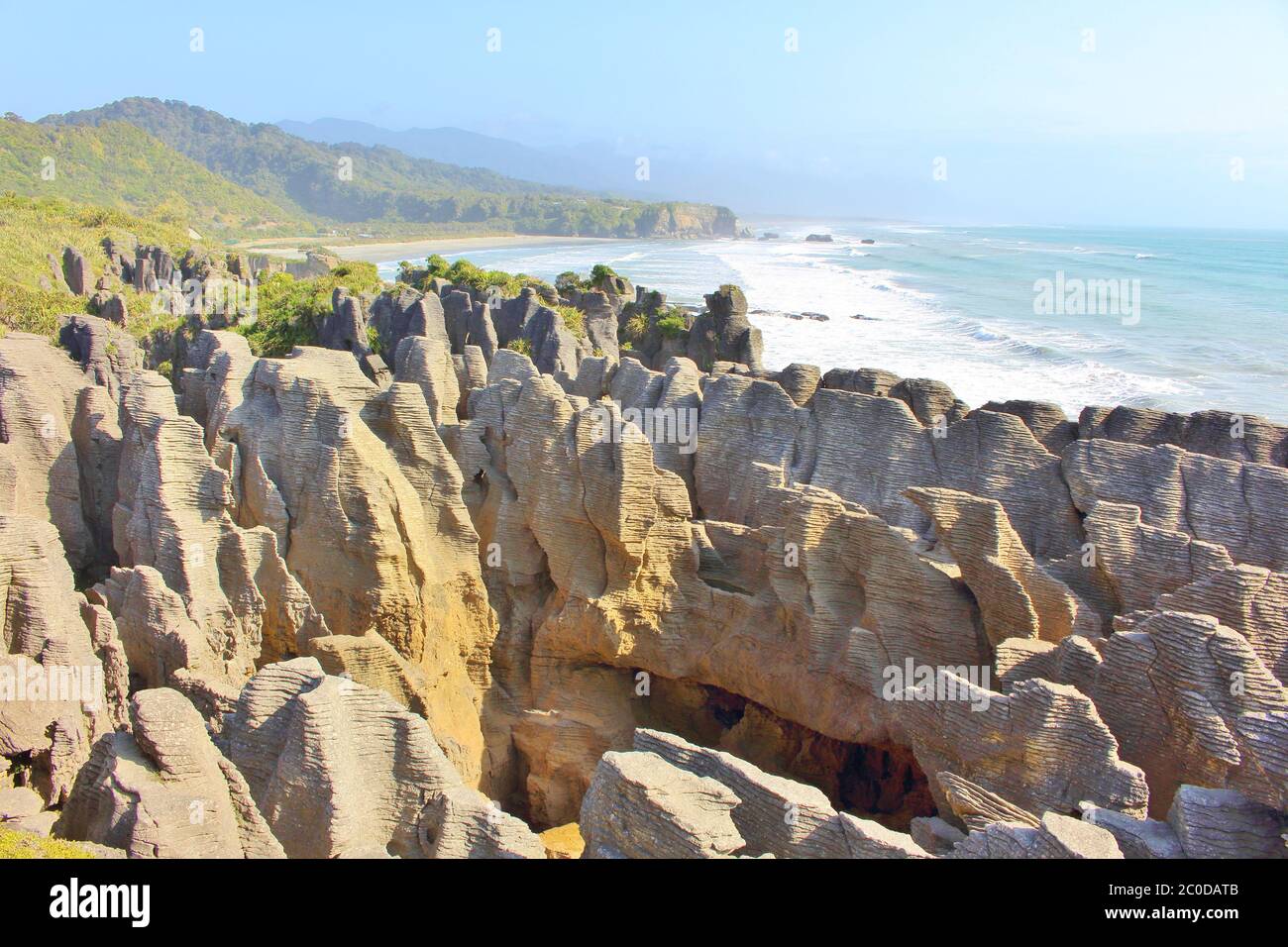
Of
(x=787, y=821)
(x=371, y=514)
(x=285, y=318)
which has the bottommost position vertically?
(x=787, y=821)

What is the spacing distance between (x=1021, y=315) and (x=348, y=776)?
222 ft

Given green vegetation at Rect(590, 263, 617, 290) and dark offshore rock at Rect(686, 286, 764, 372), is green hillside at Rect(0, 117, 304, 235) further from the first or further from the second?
dark offshore rock at Rect(686, 286, 764, 372)

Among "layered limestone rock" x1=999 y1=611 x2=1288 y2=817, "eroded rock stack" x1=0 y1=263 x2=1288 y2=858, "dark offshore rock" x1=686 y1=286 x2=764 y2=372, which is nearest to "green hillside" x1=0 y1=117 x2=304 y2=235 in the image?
"dark offshore rock" x1=686 y1=286 x2=764 y2=372

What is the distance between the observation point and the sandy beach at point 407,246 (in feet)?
350

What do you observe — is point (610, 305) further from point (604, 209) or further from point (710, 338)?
point (604, 209)

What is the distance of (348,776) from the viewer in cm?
752

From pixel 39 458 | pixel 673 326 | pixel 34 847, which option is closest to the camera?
pixel 34 847

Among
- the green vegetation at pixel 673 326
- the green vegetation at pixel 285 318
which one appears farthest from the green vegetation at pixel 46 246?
the green vegetation at pixel 673 326

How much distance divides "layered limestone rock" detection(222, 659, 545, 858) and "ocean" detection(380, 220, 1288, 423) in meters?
36.1

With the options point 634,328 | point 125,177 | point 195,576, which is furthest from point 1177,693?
point 125,177

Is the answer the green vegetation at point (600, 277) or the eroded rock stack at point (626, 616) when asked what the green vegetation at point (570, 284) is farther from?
the eroded rock stack at point (626, 616)

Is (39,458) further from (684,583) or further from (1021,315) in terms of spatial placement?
(1021,315)

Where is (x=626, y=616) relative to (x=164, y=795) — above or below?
below

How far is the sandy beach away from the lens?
106731mm
